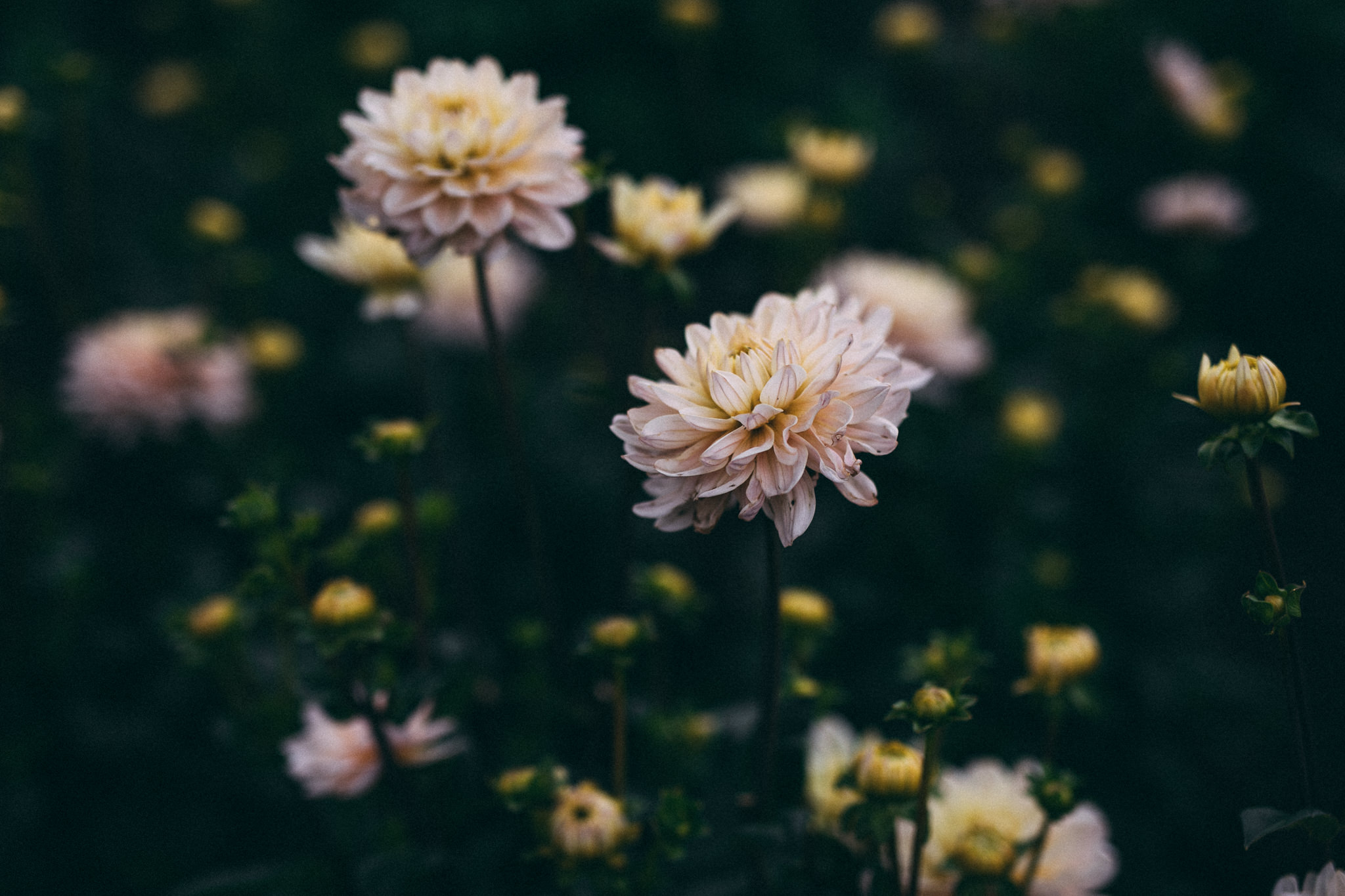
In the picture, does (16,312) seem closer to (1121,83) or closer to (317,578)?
(317,578)

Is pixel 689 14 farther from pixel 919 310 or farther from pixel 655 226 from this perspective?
pixel 655 226

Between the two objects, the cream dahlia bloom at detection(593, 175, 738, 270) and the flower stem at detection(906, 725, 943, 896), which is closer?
the flower stem at detection(906, 725, 943, 896)

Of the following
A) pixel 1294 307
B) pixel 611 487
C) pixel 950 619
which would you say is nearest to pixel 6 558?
pixel 611 487

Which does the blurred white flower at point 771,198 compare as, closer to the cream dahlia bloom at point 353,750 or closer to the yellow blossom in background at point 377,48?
the yellow blossom in background at point 377,48

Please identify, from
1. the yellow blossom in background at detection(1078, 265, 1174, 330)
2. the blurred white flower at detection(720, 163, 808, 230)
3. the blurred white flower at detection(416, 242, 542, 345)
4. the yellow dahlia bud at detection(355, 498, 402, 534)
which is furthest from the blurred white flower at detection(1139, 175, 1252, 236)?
the yellow dahlia bud at detection(355, 498, 402, 534)

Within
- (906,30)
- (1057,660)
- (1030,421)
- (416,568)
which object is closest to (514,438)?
(416,568)

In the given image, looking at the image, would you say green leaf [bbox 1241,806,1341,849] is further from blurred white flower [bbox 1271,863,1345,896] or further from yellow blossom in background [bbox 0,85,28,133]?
yellow blossom in background [bbox 0,85,28,133]

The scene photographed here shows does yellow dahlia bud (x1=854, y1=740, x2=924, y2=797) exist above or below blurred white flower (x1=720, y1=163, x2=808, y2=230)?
below
